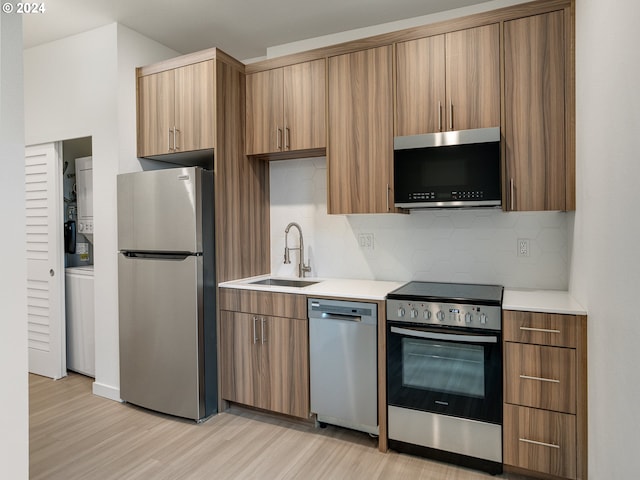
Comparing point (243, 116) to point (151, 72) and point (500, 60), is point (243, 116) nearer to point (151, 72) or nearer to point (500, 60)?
point (151, 72)

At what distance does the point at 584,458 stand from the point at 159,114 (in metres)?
3.52

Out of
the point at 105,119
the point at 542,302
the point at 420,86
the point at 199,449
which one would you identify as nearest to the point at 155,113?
the point at 105,119

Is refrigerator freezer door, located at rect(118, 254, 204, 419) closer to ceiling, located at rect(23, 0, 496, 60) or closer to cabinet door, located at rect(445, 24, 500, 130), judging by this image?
ceiling, located at rect(23, 0, 496, 60)

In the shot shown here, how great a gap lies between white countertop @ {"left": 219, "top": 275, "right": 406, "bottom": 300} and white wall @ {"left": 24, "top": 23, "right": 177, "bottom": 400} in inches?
42.6

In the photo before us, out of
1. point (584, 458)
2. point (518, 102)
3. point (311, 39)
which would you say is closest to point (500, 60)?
point (518, 102)

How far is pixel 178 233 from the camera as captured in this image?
9.50 ft

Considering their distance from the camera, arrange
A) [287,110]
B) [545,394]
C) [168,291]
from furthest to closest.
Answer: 1. [287,110]
2. [168,291]
3. [545,394]

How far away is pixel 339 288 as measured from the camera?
279 cm

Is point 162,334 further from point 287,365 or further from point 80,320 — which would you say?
point 80,320

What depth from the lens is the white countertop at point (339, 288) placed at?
2588 millimetres

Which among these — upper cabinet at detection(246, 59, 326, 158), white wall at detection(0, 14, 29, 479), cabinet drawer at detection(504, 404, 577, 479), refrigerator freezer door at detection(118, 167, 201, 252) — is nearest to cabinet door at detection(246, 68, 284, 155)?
upper cabinet at detection(246, 59, 326, 158)

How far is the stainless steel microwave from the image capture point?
2359 mm

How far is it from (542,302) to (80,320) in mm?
3688

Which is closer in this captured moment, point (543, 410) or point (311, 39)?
point (543, 410)
